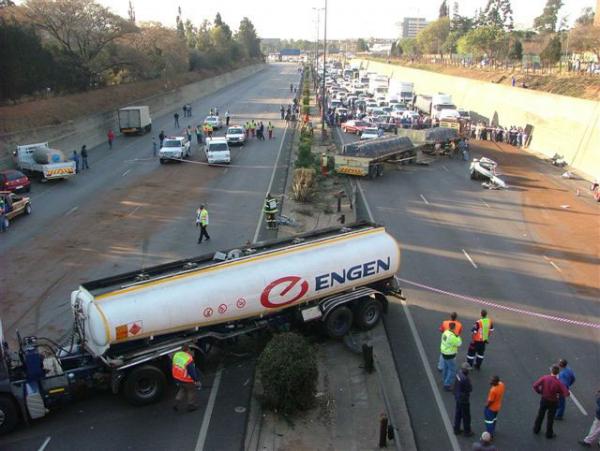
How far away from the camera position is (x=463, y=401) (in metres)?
9.43

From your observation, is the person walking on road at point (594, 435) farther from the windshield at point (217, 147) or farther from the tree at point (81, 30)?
the tree at point (81, 30)

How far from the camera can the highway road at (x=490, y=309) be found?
1027 centimetres

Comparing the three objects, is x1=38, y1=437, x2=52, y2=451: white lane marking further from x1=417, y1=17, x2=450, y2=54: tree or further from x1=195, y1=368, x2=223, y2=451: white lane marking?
x1=417, y1=17, x2=450, y2=54: tree

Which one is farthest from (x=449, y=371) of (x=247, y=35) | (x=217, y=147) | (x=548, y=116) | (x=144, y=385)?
(x=247, y=35)

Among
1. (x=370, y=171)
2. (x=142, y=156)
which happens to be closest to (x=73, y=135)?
(x=142, y=156)

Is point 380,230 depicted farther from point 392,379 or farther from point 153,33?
point 153,33

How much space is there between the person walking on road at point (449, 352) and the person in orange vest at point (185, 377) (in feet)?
16.0

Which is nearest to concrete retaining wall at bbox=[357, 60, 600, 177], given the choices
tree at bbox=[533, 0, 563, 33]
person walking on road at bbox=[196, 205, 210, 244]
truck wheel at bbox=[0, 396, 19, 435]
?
person walking on road at bbox=[196, 205, 210, 244]

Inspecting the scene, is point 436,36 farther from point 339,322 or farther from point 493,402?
point 493,402

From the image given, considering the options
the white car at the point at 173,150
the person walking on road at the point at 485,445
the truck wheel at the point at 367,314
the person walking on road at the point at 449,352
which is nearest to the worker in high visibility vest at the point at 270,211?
the truck wheel at the point at 367,314

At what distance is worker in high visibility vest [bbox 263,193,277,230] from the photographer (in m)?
20.8

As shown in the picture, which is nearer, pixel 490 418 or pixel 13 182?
pixel 490 418

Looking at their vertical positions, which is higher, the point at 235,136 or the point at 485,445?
the point at 485,445

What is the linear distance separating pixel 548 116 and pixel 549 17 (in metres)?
85.7
